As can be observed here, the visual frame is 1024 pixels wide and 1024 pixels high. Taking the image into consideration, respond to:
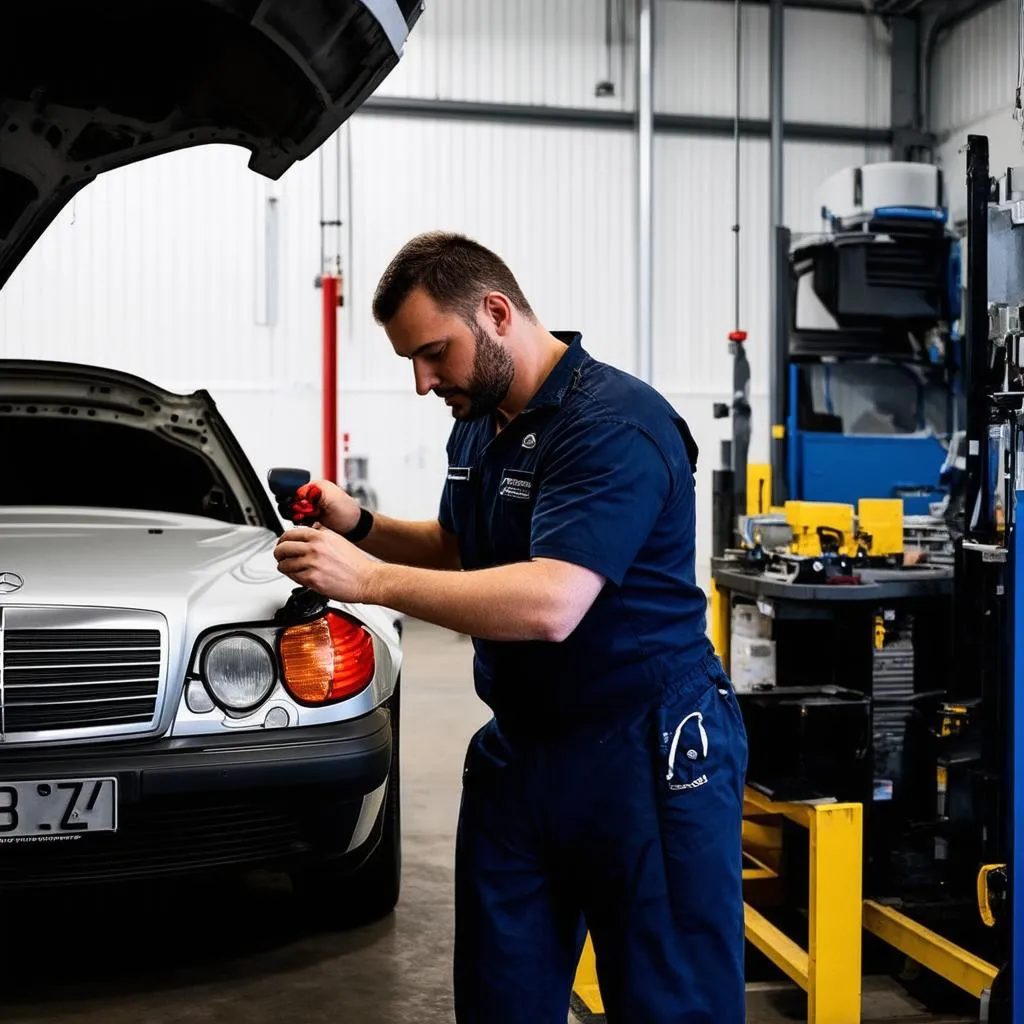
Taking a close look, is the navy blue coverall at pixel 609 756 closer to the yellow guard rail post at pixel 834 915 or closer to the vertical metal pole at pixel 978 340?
the yellow guard rail post at pixel 834 915

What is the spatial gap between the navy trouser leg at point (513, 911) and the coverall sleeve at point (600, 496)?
35 centimetres

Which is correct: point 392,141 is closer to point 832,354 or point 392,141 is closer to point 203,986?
point 832,354

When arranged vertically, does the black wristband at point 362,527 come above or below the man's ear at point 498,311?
below

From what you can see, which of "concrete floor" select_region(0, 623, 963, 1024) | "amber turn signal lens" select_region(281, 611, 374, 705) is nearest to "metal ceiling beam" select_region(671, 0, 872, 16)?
"concrete floor" select_region(0, 623, 963, 1024)

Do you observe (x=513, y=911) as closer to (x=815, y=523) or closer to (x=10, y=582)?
(x=10, y=582)

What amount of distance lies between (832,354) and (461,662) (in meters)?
2.85

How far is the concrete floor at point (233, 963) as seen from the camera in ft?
7.84

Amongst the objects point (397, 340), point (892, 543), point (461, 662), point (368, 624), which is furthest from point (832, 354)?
point (397, 340)

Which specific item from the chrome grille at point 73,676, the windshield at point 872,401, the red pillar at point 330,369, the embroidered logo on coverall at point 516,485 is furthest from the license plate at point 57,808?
the red pillar at point 330,369

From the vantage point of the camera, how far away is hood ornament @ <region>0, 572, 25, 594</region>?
2.12 meters

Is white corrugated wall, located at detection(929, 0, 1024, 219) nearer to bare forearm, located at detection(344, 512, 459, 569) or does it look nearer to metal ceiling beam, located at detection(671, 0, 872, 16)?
metal ceiling beam, located at detection(671, 0, 872, 16)

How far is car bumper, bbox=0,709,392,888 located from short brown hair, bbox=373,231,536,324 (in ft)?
2.99

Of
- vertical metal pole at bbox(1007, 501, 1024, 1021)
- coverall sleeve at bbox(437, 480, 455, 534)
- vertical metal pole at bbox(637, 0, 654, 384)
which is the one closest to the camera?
coverall sleeve at bbox(437, 480, 455, 534)

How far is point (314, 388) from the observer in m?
8.96
